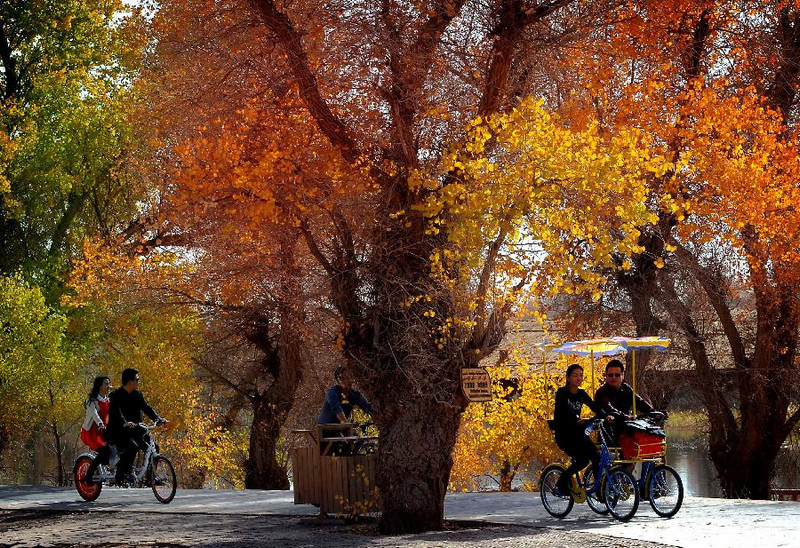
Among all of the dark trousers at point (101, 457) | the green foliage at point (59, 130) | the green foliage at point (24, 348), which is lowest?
the dark trousers at point (101, 457)

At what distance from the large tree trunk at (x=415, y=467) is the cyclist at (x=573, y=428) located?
1319 mm

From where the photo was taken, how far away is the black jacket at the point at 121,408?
1727 centimetres

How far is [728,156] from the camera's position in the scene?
66.6 ft

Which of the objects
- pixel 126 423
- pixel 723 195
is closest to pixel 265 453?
pixel 126 423

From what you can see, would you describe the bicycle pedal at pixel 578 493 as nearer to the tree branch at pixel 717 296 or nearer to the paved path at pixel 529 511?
the paved path at pixel 529 511

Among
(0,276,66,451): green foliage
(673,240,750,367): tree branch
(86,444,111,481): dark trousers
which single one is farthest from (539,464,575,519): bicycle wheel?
(0,276,66,451): green foliage

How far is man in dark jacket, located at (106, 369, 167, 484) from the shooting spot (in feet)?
56.6

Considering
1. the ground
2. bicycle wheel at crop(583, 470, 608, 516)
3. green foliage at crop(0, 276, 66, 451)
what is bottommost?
the ground

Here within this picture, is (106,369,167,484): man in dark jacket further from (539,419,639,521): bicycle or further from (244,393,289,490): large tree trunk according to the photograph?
(244,393,289,490): large tree trunk

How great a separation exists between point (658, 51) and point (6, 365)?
1587cm

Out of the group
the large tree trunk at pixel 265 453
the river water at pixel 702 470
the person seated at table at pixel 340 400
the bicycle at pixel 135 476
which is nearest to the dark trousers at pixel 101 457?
the bicycle at pixel 135 476

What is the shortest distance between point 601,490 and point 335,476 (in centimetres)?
346

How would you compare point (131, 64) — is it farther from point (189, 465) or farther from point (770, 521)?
point (770, 521)

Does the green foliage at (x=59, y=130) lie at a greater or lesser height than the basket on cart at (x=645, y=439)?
greater
